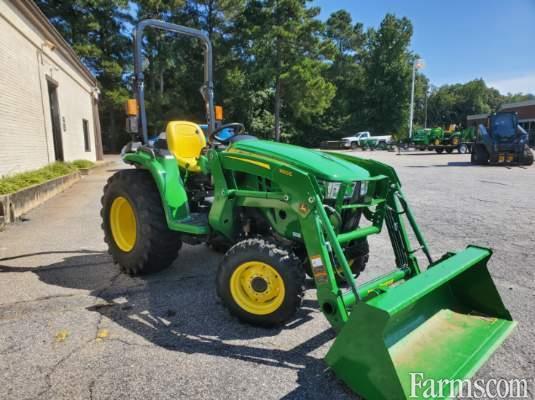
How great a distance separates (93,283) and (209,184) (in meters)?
1.52

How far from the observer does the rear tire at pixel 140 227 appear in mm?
3578

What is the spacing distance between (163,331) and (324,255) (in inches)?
53.5

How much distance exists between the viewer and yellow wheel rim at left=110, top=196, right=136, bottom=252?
409 centimetres

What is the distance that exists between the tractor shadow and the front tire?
0.16 meters

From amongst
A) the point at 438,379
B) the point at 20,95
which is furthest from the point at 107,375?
the point at 20,95

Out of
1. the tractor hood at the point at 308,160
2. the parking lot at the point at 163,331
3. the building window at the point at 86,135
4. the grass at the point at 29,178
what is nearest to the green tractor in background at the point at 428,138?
the building window at the point at 86,135

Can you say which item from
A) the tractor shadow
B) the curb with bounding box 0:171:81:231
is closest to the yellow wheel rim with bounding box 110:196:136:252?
the tractor shadow

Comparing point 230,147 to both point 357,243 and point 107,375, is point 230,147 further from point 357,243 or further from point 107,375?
point 107,375

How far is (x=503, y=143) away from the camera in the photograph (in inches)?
598

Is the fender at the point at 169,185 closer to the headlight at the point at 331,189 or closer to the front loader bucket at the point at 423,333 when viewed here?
the headlight at the point at 331,189

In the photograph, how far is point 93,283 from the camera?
3775 mm

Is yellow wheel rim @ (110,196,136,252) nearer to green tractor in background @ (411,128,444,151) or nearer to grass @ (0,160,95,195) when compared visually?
grass @ (0,160,95,195)

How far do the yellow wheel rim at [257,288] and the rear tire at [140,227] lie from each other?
1166 millimetres

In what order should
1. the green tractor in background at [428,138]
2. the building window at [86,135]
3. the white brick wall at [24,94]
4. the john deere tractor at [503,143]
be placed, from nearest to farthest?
the white brick wall at [24,94] < the john deere tractor at [503,143] < the building window at [86,135] < the green tractor in background at [428,138]
